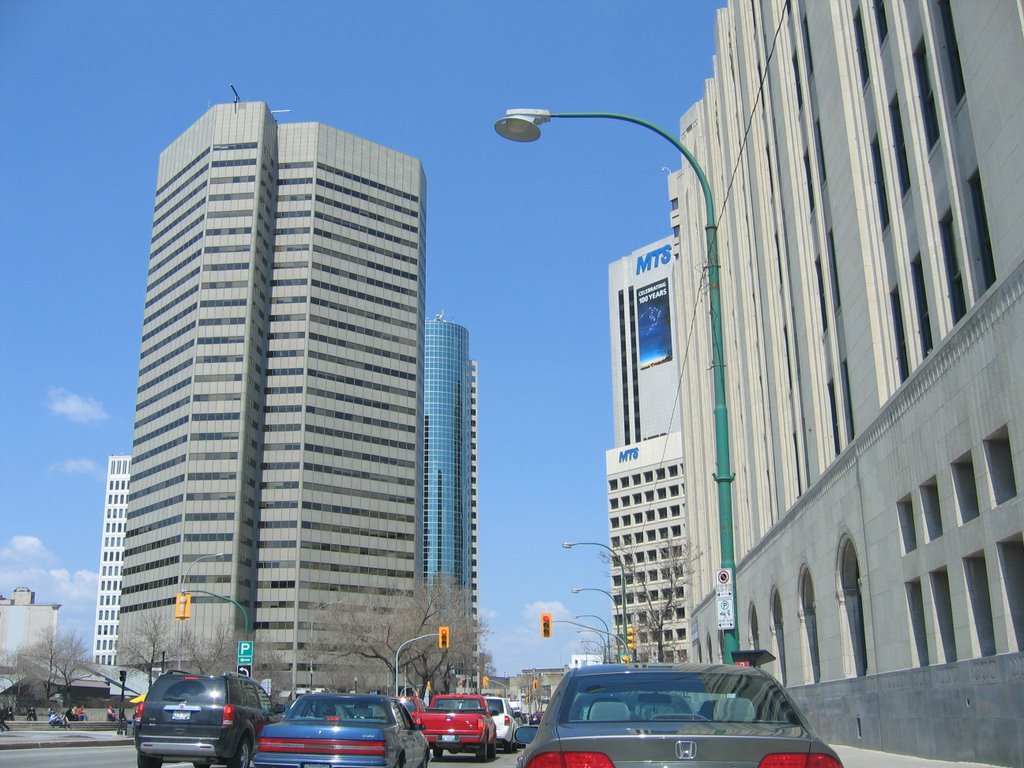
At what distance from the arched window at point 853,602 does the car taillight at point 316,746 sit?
1587 cm

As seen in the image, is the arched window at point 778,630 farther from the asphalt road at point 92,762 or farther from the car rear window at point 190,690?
the car rear window at point 190,690

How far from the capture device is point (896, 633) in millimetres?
21594

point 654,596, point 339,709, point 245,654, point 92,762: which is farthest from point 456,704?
point 654,596

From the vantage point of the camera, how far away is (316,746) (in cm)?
1336

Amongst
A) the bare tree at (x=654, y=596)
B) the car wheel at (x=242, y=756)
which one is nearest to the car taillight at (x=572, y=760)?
the car wheel at (x=242, y=756)

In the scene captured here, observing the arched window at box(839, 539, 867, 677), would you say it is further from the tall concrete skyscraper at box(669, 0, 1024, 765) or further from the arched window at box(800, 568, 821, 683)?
the arched window at box(800, 568, 821, 683)

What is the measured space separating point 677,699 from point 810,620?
26193mm

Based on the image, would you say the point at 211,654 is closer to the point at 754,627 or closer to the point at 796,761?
the point at 754,627

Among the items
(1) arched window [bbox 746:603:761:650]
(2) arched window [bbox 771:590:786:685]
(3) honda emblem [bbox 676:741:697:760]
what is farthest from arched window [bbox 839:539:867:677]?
(3) honda emblem [bbox 676:741:697:760]

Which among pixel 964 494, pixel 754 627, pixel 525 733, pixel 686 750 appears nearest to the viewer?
pixel 686 750

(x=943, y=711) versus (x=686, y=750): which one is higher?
(x=686, y=750)

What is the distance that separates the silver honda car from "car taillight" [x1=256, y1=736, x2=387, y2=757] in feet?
23.7

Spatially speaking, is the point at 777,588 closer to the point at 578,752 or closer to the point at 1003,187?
the point at 1003,187

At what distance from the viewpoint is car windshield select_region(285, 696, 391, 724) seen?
14.6m
